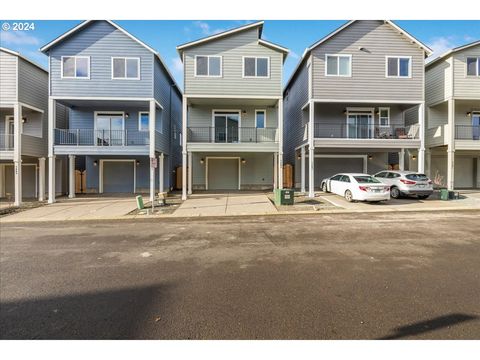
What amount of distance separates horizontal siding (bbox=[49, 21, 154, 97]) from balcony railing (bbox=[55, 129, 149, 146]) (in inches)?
101

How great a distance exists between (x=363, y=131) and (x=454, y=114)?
19.9 feet

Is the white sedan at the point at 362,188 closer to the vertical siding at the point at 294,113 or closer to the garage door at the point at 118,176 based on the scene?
the vertical siding at the point at 294,113

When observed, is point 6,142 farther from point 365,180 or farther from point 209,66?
point 365,180

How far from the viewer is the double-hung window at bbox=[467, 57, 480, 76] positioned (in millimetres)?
16891

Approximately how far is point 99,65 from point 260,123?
10.9 metres

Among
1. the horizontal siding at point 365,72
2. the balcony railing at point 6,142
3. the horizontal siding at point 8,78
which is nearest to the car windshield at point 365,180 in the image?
the horizontal siding at point 365,72

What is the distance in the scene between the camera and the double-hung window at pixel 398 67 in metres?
16.3

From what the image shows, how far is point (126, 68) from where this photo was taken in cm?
1553

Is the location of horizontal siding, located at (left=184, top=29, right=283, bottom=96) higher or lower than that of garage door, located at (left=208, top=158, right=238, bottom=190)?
higher

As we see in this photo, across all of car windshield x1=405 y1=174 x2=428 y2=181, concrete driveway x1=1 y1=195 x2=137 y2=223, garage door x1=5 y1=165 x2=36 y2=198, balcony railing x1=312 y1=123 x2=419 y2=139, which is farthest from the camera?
garage door x1=5 y1=165 x2=36 y2=198

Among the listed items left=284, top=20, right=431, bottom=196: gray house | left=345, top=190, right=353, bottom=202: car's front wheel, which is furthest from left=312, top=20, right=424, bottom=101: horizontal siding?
left=345, top=190, right=353, bottom=202: car's front wheel

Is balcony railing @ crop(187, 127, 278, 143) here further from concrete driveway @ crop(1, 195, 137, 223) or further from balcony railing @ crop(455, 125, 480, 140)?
balcony railing @ crop(455, 125, 480, 140)

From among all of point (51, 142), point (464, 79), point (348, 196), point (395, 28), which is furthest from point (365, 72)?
point (51, 142)

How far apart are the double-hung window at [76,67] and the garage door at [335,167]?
1687 cm
